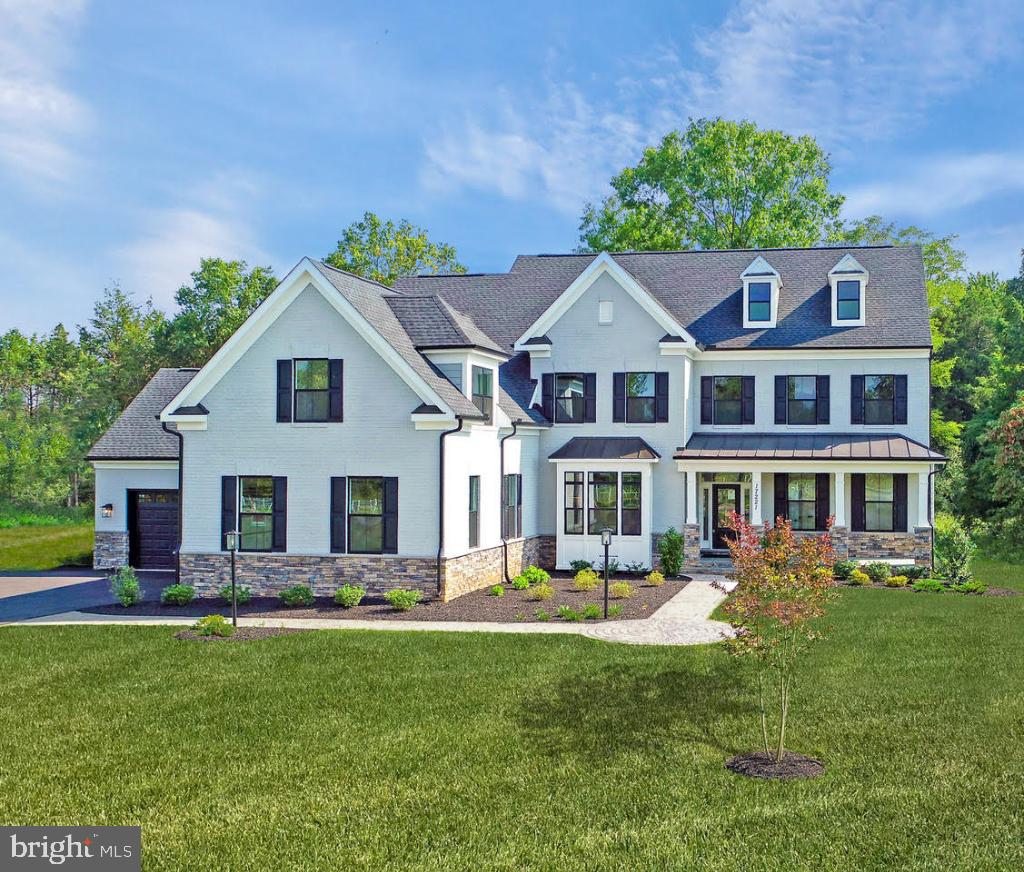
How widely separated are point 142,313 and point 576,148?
35937 millimetres

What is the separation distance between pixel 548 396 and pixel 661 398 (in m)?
3.26

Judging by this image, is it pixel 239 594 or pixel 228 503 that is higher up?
pixel 228 503

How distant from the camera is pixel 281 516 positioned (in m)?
22.1

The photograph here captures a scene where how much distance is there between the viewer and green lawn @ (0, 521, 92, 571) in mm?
30219

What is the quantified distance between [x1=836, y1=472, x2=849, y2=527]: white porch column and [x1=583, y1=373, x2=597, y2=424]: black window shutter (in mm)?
6915

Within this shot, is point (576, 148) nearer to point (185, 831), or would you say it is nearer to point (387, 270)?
point (387, 270)

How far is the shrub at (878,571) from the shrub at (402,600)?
1247 centimetres

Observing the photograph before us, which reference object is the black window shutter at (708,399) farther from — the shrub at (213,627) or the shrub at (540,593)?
the shrub at (213,627)

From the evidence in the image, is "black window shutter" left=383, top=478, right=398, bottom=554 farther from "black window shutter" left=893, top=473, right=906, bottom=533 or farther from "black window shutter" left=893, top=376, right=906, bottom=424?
"black window shutter" left=893, top=376, right=906, bottom=424

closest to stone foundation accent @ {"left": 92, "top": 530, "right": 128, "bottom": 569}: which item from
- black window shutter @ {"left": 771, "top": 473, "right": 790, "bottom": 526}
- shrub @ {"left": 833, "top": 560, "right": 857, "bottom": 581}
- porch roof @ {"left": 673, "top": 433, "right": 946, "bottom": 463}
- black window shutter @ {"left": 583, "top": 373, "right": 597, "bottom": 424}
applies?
black window shutter @ {"left": 583, "top": 373, "right": 597, "bottom": 424}

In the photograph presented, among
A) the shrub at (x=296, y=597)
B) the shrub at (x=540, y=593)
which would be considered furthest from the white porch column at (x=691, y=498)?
the shrub at (x=296, y=597)

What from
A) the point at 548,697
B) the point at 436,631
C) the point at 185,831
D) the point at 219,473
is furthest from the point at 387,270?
the point at 185,831

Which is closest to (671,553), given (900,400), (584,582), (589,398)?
(584,582)

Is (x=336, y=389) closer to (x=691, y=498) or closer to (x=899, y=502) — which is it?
Result: (x=691, y=498)
